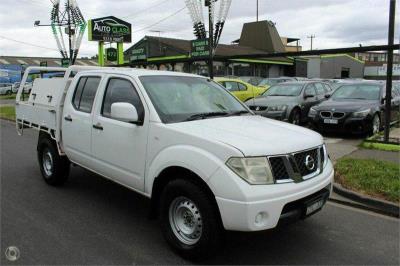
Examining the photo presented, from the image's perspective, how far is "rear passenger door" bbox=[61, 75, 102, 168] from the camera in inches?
222

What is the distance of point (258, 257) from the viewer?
13.8ft

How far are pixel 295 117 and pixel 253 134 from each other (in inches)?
355

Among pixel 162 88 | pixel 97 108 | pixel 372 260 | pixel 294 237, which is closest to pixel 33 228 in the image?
pixel 97 108

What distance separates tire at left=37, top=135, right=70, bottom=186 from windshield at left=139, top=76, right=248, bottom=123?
2.35 meters

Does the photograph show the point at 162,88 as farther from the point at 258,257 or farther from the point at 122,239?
the point at 258,257

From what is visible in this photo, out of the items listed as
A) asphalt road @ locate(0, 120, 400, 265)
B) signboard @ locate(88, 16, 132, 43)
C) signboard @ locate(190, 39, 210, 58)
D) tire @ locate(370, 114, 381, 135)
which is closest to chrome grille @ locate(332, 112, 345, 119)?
tire @ locate(370, 114, 381, 135)

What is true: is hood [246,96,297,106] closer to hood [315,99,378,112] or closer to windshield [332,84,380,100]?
hood [315,99,378,112]

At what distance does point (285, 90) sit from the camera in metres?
13.8

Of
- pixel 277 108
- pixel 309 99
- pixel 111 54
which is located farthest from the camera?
pixel 111 54

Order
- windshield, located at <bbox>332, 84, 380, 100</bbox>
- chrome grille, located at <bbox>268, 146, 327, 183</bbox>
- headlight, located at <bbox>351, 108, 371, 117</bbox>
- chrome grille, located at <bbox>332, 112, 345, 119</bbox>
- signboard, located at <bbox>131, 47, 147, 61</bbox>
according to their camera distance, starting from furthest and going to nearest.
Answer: signboard, located at <bbox>131, 47, 147, 61</bbox>
windshield, located at <bbox>332, 84, 380, 100</bbox>
chrome grille, located at <bbox>332, 112, 345, 119</bbox>
headlight, located at <bbox>351, 108, 371, 117</bbox>
chrome grille, located at <bbox>268, 146, 327, 183</bbox>

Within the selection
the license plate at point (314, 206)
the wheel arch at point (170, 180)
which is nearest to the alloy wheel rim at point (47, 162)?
the wheel arch at point (170, 180)

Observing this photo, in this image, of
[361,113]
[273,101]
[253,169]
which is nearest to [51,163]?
[253,169]

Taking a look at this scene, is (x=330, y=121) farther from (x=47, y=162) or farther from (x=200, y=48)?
(x=47, y=162)

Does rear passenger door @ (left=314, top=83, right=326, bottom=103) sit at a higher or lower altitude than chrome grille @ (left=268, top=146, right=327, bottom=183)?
higher
